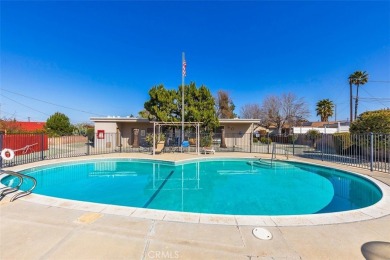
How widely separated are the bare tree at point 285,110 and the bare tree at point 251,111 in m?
3.10

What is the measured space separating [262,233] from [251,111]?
37.4 metres

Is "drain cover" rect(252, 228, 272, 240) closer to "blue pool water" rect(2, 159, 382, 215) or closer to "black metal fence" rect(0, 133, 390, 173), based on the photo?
"blue pool water" rect(2, 159, 382, 215)

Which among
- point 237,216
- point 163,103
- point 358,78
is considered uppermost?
point 358,78

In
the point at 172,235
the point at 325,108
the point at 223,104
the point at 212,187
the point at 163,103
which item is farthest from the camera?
the point at 325,108

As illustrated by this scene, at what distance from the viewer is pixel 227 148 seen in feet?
66.3

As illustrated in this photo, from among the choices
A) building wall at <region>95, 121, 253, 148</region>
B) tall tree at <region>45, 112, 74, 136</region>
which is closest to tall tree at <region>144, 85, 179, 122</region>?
building wall at <region>95, 121, 253, 148</region>

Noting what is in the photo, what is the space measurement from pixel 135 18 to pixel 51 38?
7.19 meters

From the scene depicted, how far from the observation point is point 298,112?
32.6 metres

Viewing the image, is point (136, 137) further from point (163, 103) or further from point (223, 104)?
point (223, 104)

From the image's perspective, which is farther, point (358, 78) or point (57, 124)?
point (358, 78)

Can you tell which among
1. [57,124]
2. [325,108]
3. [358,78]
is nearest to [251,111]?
[325,108]

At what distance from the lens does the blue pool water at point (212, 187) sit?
5.80 metres

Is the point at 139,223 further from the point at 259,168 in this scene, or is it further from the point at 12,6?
the point at 12,6

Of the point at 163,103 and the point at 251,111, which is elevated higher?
the point at 251,111
